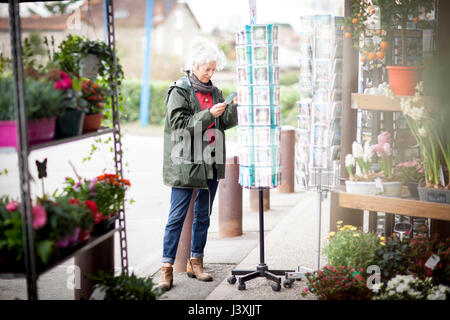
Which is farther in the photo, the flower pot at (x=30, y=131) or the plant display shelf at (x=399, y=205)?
the plant display shelf at (x=399, y=205)

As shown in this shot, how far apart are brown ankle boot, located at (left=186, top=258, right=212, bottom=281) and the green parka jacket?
2.27ft

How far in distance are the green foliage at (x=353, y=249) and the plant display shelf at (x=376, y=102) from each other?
92 cm

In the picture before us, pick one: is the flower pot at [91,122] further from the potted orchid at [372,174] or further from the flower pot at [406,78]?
the flower pot at [406,78]

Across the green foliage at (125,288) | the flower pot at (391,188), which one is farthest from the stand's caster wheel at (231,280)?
the flower pot at (391,188)

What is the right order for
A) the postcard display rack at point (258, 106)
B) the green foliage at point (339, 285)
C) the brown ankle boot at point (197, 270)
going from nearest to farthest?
1. the green foliage at point (339, 285)
2. the postcard display rack at point (258, 106)
3. the brown ankle boot at point (197, 270)

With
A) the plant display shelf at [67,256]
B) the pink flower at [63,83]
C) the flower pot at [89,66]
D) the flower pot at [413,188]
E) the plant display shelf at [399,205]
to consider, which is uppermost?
the flower pot at [89,66]

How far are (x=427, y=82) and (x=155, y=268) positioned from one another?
110 inches

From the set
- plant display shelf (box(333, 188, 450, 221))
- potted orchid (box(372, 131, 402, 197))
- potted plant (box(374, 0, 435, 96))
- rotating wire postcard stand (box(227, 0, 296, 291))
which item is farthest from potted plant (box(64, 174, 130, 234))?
potted plant (box(374, 0, 435, 96))

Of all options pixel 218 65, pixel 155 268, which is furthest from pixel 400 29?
pixel 155 268

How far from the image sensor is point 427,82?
330cm

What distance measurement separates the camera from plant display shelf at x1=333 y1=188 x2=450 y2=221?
3.26 m

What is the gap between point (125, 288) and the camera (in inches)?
122

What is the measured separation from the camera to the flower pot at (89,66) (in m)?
3.16
